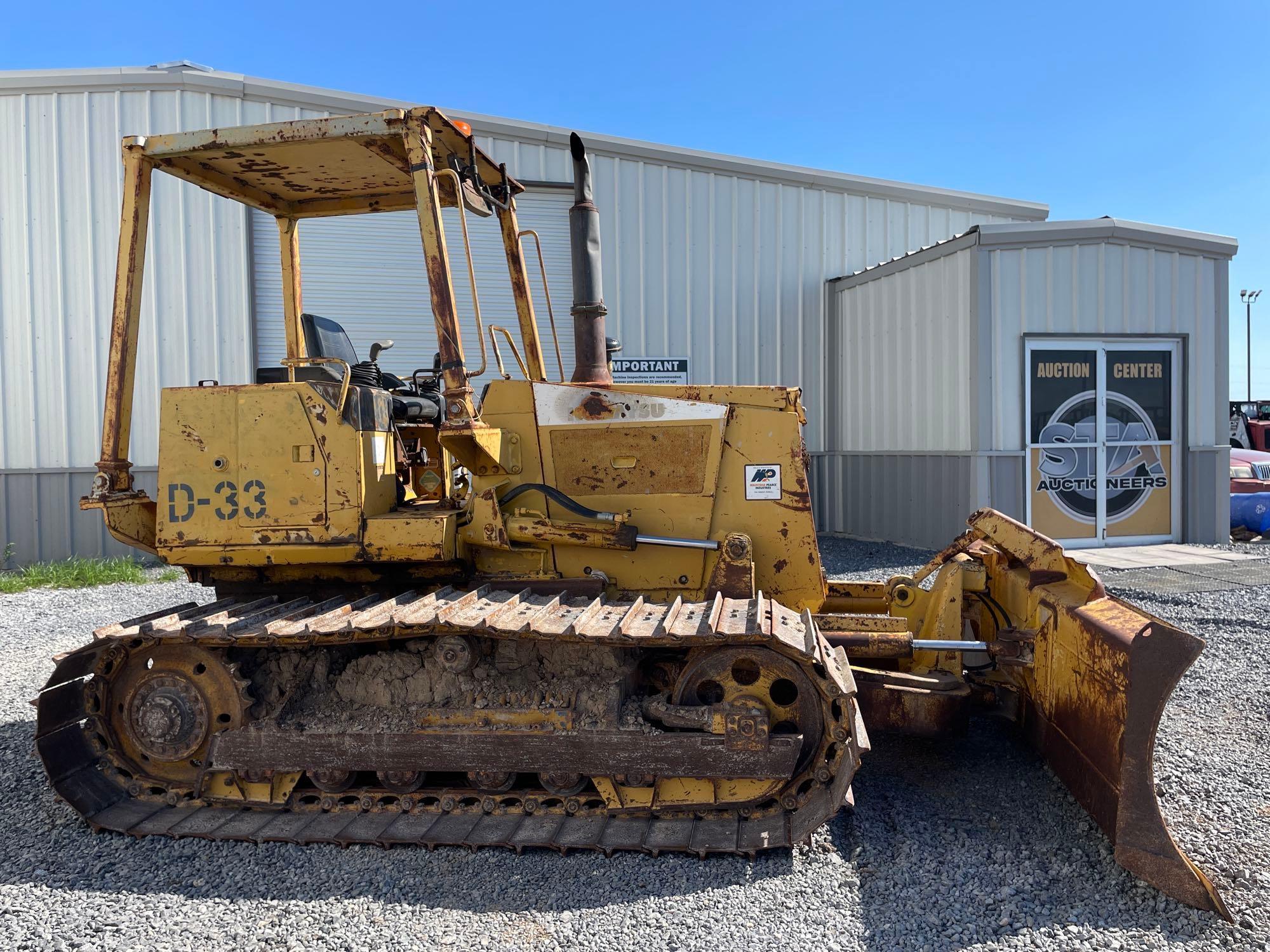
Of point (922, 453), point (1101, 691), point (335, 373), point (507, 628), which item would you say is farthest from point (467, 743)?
point (922, 453)

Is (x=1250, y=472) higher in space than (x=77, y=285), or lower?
lower

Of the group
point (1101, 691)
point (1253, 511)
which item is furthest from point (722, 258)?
point (1101, 691)

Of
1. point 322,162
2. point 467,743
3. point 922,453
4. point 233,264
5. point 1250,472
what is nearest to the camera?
point 467,743

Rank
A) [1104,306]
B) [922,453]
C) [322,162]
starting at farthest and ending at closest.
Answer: [922,453] → [1104,306] → [322,162]

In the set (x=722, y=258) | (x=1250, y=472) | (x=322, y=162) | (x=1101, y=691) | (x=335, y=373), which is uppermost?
(x=722, y=258)

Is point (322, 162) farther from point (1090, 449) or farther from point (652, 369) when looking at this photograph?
point (1090, 449)

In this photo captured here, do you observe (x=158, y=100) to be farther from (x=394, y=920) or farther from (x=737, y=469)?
(x=394, y=920)

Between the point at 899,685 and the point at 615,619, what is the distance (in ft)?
4.71

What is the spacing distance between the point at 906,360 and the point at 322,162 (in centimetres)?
874

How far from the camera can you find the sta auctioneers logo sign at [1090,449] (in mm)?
10320

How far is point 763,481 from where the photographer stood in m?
4.23

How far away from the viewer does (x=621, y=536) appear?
4.10m

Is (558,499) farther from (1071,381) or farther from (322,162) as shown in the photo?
(1071,381)

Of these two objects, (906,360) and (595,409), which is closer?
(595,409)
